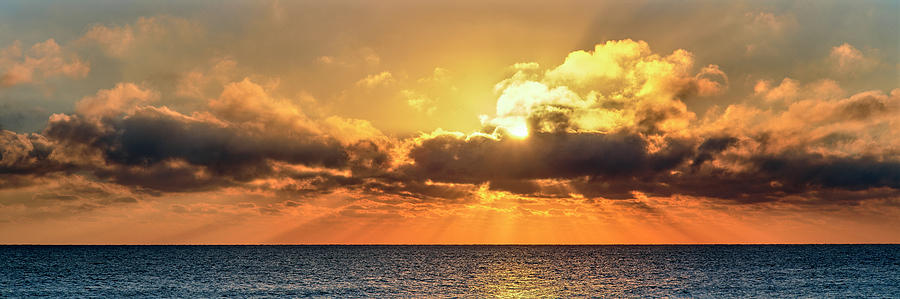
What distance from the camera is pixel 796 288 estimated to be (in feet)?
301

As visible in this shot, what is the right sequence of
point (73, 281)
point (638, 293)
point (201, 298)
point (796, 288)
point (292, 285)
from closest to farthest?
1. point (201, 298)
2. point (638, 293)
3. point (796, 288)
4. point (292, 285)
5. point (73, 281)

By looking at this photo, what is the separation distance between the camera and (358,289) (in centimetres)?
9000

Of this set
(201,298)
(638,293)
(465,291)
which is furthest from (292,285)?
(638,293)

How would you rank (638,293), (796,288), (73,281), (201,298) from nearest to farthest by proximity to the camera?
(201,298)
(638,293)
(796,288)
(73,281)

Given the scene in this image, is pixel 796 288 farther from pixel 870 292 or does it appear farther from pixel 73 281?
pixel 73 281

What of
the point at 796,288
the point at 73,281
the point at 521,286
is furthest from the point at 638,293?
the point at 73,281

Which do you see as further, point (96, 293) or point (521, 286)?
point (521, 286)

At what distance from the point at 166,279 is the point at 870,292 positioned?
108 m

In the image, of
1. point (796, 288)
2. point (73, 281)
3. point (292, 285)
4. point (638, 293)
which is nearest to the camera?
point (638, 293)

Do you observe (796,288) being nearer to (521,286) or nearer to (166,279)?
(521,286)

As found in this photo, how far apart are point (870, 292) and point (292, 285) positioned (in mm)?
80254

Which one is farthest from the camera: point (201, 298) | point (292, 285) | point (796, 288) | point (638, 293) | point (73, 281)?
point (73, 281)

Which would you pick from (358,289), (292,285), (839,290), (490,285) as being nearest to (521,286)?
(490,285)

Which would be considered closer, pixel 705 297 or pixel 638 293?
pixel 705 297
